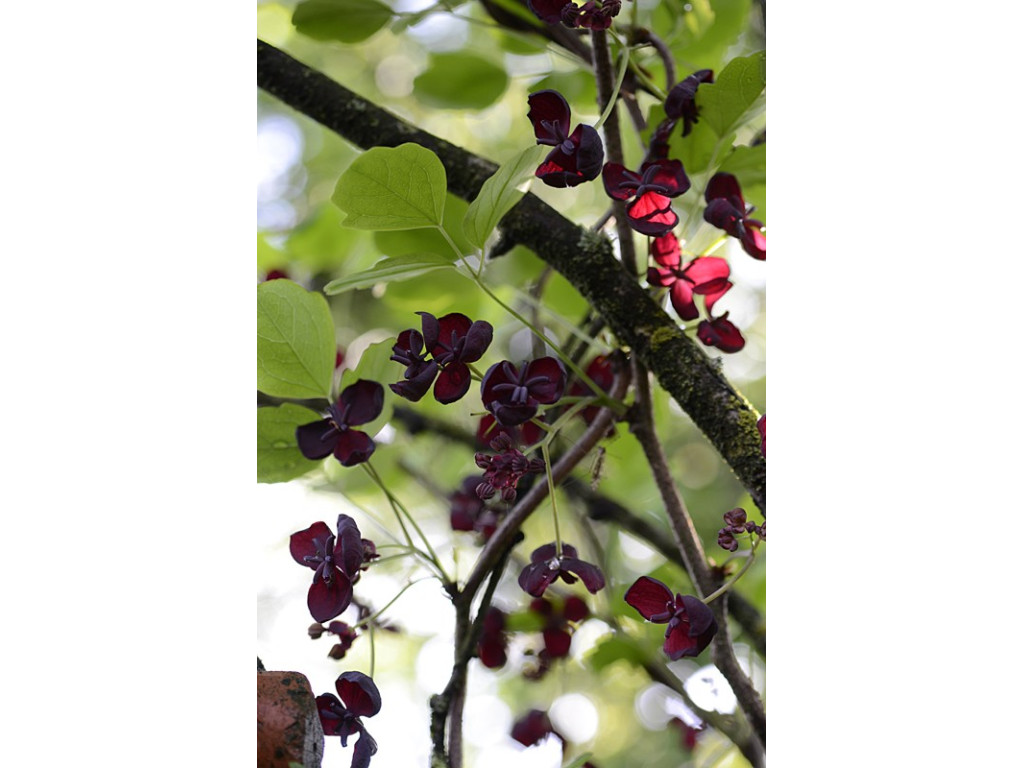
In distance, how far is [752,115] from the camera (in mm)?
381

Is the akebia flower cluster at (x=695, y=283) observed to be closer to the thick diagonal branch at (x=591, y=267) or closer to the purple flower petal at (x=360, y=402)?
the thick diagonal branch at (x=591, y=267)

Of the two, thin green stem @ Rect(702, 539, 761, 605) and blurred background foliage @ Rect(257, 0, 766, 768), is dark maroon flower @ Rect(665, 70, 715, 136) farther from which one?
thin green stem @ Rect(702, 539, 761, 605)

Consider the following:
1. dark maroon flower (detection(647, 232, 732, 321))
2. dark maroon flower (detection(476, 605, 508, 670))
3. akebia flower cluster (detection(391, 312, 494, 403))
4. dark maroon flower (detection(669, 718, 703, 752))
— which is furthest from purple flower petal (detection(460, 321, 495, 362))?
dark maroon flower (detection(669, 718, 703, 752))

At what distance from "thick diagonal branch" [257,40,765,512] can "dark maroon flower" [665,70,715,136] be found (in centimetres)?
6

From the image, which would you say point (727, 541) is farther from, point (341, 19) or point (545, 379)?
point (341, 19)

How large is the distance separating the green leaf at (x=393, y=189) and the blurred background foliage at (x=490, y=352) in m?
0.04

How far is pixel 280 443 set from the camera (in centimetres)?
40

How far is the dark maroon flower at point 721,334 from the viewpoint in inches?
14.7

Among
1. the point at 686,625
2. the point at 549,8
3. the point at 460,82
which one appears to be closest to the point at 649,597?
the point at 686,625

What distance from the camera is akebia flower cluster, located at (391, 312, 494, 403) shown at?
0.99ft
